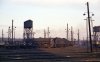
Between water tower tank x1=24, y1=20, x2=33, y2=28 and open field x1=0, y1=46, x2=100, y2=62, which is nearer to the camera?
open field x1=0, y1=46, x2=100, y2=62

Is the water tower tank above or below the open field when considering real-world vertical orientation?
above

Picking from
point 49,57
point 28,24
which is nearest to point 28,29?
point 28,24

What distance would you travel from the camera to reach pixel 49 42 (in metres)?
94.3

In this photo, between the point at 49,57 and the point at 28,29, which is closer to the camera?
the point at 49,57

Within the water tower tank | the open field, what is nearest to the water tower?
the water tower tank

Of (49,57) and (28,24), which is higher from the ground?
(28,24)

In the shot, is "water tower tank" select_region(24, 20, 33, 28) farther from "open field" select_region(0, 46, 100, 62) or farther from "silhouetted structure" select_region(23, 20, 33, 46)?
"open field" select_region(0, 46, 100, 62)

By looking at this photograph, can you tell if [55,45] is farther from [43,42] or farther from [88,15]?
[88,15]

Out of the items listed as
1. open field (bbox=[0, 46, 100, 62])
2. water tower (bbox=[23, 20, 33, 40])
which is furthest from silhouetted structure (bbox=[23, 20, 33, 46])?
open field (bbox=[0, 46, 100, 62])

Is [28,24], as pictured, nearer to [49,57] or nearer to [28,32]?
[28,32]

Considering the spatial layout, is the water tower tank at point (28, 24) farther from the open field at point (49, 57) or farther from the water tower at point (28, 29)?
the open field at point (49, 57)

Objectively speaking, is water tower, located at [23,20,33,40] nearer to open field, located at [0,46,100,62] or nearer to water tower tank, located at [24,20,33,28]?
water tower tank, located at [24,20,33,28]

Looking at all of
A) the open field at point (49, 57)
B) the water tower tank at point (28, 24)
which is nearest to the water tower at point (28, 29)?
the water tower tank at point (28, 24)

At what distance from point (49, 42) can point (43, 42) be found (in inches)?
84.0
